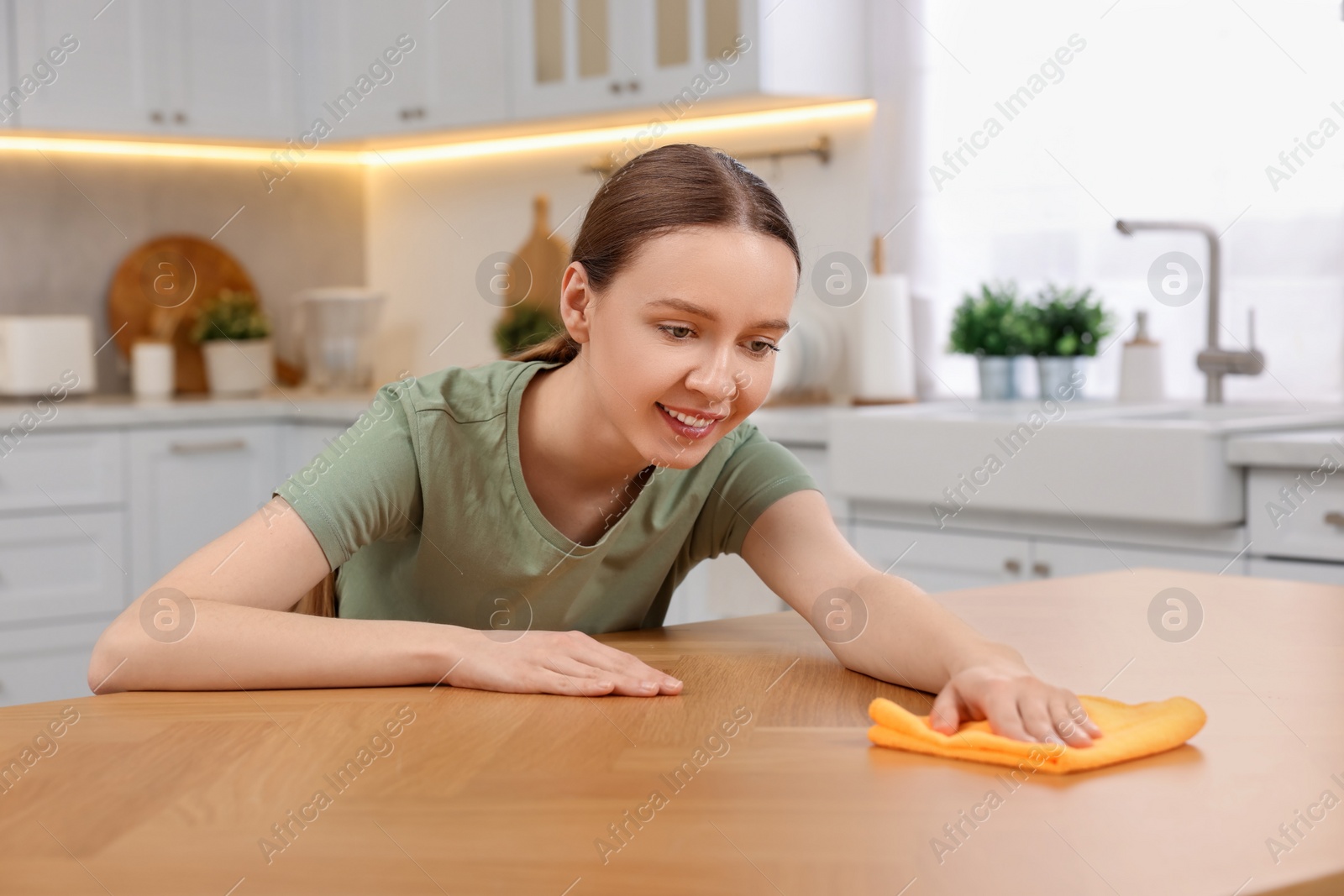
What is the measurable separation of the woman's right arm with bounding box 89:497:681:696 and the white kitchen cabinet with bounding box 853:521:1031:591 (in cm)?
140

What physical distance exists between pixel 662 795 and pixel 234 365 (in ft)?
11.3

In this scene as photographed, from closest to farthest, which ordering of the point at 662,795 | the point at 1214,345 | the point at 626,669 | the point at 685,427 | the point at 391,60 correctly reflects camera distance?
1. the point at 662,795
2. the point at 626,669
3. the point at 685,427
4. the point at 1214,345
5. the point at 391,60

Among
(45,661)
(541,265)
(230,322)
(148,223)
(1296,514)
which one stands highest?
(148,223)

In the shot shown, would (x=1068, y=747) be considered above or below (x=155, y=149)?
below

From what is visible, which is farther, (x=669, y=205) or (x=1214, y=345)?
(x=1214, y=345)

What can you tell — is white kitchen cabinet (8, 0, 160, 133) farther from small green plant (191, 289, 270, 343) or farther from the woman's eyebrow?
the woman's eyebrow

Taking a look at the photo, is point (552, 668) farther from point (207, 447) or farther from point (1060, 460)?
point (207, 447)

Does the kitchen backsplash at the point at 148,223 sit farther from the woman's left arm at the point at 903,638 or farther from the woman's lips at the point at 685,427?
the woman's lips at the point at 685,427

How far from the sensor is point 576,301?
1.26m

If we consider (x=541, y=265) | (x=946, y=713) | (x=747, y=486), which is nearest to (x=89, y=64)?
(x=541, y=265)

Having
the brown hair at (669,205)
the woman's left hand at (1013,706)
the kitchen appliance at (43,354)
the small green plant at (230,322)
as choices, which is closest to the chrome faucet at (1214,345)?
the brown hair at (669,205)

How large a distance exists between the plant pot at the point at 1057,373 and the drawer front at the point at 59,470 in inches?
82.9

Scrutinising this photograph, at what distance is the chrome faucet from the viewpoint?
2676 millimetres

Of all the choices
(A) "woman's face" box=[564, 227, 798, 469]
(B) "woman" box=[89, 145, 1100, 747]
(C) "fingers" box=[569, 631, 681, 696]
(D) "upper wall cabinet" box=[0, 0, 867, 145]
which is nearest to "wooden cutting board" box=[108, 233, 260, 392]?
(D) "upper wall cabinet" box=[0, 0, 867, 145]
